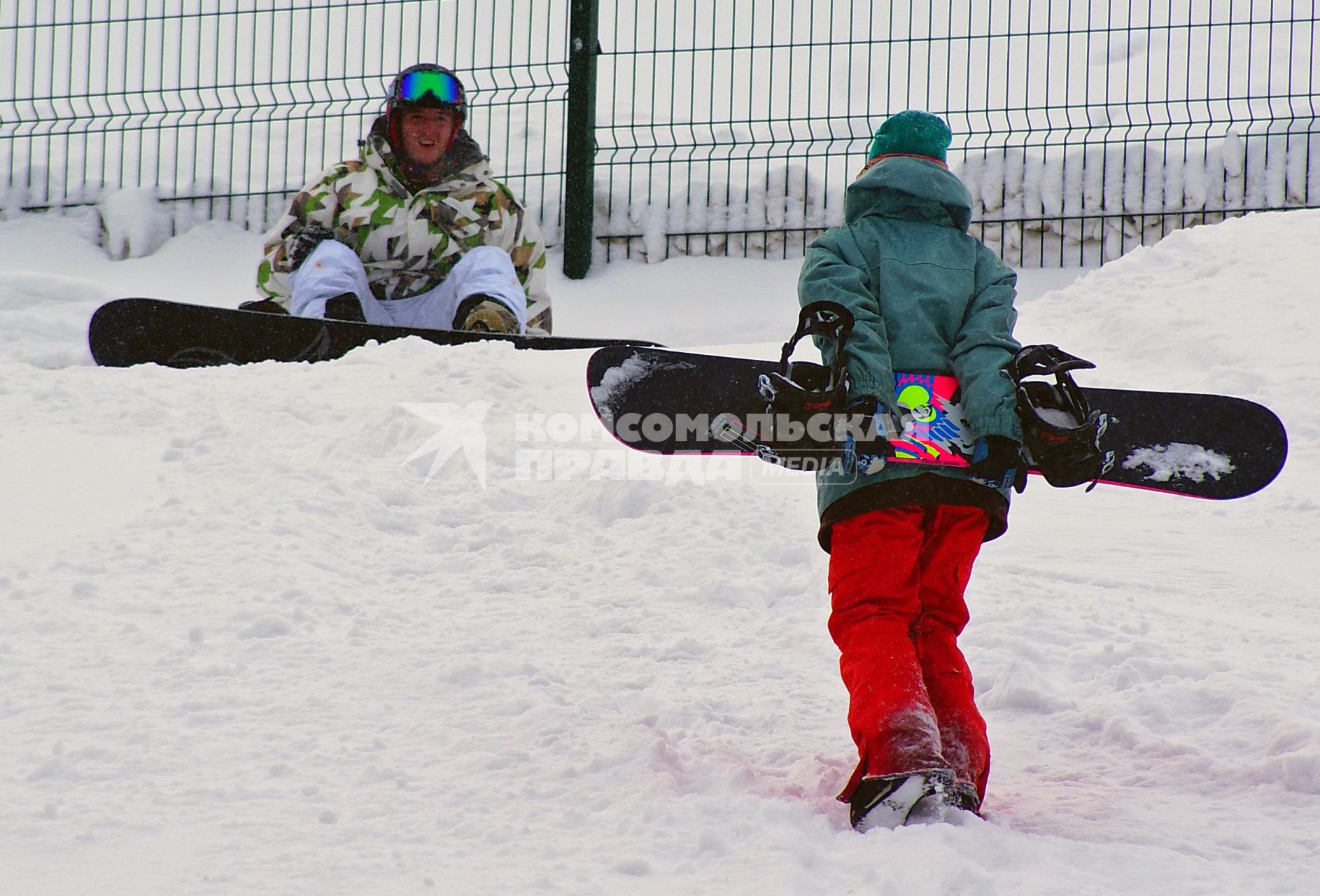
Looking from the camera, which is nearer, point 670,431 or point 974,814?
point 974,814

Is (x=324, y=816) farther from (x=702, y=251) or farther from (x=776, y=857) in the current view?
(x=702, y=251)

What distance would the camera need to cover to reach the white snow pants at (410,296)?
5.28m

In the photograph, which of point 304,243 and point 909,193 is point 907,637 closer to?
point 909,193

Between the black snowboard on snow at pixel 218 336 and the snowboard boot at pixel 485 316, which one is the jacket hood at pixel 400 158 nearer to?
the snowboard boot at pixel 485 316

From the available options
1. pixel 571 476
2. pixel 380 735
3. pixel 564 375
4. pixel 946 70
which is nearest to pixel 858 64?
pixel 946 70

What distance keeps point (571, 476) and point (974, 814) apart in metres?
2.05

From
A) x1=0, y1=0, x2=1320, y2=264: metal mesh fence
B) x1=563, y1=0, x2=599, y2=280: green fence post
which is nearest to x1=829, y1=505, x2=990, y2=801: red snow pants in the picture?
x1=0, y1=0, x2=1320, y2=264: metal mesh fence

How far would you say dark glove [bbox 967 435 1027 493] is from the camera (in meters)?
2.14

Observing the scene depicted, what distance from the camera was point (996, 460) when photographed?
2146 millimetres

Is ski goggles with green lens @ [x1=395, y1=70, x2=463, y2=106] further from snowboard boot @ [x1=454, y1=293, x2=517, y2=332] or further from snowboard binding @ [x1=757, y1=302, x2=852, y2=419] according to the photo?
snowboard binding @ [x1=757, y1=302, x2=852, y2=419]

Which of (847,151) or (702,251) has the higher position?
(847,151)

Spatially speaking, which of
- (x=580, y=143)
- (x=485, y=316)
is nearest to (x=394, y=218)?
(x=485, y=316)

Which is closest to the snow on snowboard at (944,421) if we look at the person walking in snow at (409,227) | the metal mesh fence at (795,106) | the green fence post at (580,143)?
the person walking in snow at (409,227)

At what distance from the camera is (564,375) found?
179 inches
